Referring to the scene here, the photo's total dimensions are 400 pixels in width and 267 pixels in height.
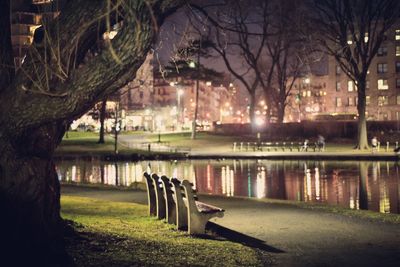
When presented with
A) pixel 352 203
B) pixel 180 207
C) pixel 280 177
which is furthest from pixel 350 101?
pixel 180 207

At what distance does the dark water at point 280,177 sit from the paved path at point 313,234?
4.36m

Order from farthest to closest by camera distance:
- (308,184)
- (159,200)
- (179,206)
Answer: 1. (308,184)
2. (159,200)
3. (179,206)

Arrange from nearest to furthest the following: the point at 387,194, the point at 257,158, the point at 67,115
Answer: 1. the point at 67,115
2. the point at 387,194
3. the point at 257,158

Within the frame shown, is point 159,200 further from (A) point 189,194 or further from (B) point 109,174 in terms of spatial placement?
(B) point 109,174

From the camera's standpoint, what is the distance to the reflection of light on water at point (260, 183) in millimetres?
22809

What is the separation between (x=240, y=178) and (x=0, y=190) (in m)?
21.3

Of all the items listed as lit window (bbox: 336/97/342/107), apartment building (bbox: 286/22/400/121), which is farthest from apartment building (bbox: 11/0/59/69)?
lit window (bbox: 336/97/342/107)

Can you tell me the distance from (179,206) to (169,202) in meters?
0.88

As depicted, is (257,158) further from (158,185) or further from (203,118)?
(203,118)

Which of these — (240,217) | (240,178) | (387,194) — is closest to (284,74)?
(240,178)

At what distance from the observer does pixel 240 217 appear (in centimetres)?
1425

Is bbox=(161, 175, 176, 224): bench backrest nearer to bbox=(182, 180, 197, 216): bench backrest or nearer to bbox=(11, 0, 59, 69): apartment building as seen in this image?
bbox=(182, 180, 197, 216): bench backrest

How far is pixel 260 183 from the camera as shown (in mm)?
26625

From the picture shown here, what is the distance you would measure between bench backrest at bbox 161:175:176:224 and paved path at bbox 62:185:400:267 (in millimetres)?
1261
